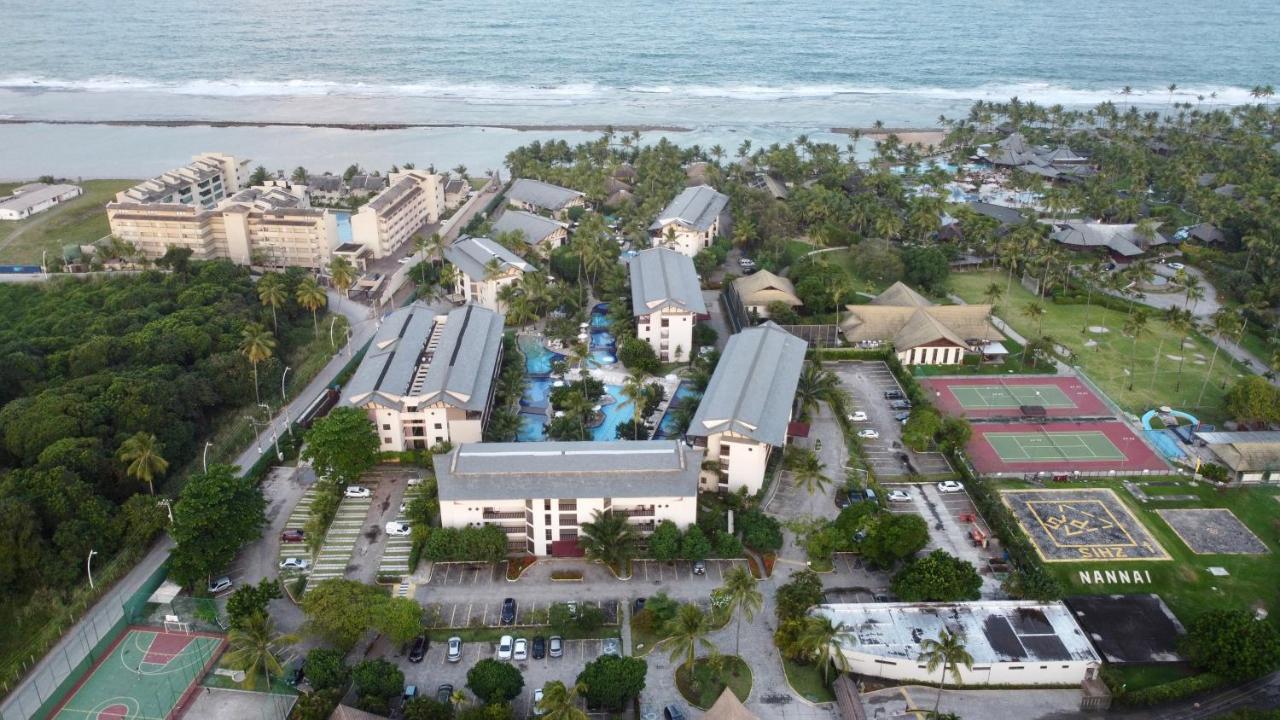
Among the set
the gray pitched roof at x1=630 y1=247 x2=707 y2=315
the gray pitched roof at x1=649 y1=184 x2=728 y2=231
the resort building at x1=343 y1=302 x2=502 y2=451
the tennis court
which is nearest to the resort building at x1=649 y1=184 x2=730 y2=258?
the gray pitched roof at x1=649 y1=184 x2=728 y2=231

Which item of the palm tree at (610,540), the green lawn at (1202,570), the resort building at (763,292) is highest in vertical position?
the resort building at (763,292)

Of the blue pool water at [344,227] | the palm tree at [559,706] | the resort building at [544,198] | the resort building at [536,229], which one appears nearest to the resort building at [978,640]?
the palm tree at [559,706]

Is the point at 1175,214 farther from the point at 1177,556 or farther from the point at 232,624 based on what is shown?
the point at 232,624

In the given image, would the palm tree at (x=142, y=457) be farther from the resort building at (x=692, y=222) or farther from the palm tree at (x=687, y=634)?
the resort building at (x=692, y=222)

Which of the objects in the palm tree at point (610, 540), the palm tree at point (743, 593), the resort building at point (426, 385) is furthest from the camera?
the resort building at point (426, 385)

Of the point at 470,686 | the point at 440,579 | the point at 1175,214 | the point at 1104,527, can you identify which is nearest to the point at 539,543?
the point at 440,579

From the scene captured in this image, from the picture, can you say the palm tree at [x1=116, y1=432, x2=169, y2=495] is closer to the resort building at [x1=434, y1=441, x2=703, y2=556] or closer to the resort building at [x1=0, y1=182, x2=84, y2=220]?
the resort building at [x1=434, y1=441, x2=703, y2=556]
